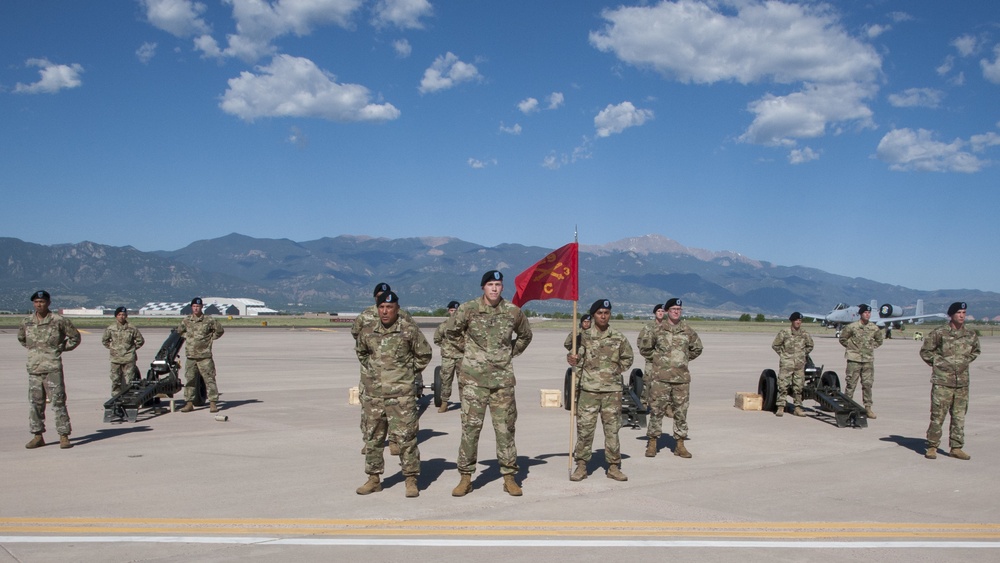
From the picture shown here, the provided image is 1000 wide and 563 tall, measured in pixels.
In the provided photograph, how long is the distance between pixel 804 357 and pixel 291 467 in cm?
992

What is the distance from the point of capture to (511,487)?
25.5ft

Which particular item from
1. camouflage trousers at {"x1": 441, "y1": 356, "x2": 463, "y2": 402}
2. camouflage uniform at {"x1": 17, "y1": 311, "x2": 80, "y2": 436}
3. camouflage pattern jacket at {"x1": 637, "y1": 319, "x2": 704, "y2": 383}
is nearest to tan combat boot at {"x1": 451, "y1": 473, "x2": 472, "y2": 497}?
camouflage pattern jacket at {"x1": 637, "y1": 319, "x2": 704, "y2": 383}

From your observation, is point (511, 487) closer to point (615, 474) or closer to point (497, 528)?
point (497, 528)

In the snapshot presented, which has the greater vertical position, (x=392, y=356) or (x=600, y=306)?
(x=600, y=306)

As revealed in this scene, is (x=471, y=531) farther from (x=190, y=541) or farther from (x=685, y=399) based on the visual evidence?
(x=685, y=399)

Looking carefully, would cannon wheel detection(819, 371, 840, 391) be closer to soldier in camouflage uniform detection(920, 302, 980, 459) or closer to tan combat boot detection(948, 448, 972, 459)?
soldier in camouflage uniform detection(920, 302, 980, 459)

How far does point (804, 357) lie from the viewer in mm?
14258

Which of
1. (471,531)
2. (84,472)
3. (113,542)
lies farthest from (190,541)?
(84,472)

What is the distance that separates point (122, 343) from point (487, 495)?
9.86 meters

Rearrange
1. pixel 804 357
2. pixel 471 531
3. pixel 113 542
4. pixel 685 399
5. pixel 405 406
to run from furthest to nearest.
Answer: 1. pixel 804 357
2. pixel 685 399
3. pixel 405 406
4. pixel 471 531
5. pixel 113 542

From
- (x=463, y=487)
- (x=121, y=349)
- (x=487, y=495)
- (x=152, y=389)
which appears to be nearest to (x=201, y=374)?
(x=152, y=389)

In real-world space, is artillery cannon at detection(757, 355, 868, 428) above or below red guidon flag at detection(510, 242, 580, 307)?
below

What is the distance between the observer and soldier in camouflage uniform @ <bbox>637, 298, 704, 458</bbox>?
10.2m

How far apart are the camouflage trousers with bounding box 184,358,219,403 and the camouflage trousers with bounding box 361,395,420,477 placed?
7075mm
